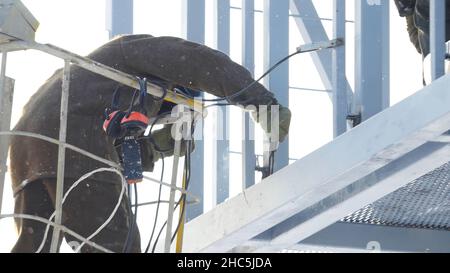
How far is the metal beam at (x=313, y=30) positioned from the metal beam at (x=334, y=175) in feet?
3.89

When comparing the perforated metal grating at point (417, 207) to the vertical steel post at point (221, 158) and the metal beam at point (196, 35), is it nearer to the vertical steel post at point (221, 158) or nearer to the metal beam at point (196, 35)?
the vertical steel post at point (221, 158)

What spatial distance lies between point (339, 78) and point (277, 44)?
671 mm

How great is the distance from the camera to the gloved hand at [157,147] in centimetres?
844

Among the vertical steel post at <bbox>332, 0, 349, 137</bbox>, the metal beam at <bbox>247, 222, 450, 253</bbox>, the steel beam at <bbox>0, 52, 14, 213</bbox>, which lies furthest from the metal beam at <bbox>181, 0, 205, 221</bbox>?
the steel beam at <bbox>0, 52, 14, 213</bbox>

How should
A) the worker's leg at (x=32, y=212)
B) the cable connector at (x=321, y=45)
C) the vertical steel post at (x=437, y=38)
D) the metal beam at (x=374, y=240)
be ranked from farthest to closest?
the metal beam at (x=374, y=240)
the cable connector at (x=321, y=45)
the worker's leg at (x=32, y=212)
the vertical steel post at (x=437, y=38)

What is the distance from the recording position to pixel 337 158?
8.06m

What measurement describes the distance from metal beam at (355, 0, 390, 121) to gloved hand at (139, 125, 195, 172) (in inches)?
38.1

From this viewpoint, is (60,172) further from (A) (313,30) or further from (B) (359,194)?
(A) (313,30)

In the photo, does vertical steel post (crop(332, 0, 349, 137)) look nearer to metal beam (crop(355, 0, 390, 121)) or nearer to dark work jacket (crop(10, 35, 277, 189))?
metal beam (crop(355, 0, 390, 121))

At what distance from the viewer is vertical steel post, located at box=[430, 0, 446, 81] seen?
7.78m

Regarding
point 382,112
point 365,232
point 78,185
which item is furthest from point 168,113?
point 365,232

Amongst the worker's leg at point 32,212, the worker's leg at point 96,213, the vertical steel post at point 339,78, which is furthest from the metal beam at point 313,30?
the worker's leg at point 32,212

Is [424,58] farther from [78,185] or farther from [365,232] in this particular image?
[78,185]
